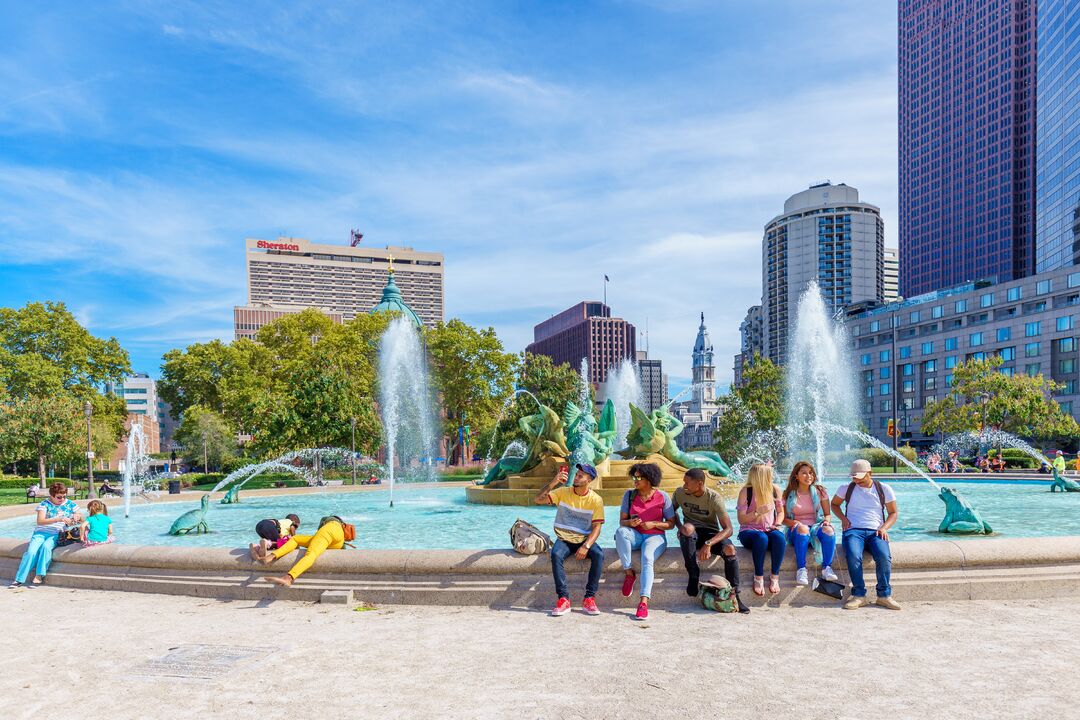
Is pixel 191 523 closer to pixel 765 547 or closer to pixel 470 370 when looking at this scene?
pixel 765 547

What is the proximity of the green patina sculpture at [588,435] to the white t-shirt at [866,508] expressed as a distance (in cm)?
1151

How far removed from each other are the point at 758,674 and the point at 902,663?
1.20 meters

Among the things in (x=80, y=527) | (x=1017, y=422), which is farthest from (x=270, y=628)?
(x=1017, y=422)

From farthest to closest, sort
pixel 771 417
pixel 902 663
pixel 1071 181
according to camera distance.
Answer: pixel 1071 181 → pixel 771 417 → pixel 902 663

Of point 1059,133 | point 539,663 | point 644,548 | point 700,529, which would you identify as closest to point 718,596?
point 700,529

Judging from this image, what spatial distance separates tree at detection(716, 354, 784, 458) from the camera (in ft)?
142

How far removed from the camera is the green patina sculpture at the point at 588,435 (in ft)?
64.5

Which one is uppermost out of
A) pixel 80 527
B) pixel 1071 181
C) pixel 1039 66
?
pixel 1039 66

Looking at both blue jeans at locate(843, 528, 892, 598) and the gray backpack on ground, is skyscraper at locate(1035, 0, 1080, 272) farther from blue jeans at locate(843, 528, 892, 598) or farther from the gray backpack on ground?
the gray backpack on ground

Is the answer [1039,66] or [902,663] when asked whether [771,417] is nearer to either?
[902,663]

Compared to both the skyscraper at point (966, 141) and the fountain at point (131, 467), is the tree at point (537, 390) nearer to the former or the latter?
the fountain at point (131, 467)

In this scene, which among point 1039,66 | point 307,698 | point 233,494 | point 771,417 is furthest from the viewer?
point 1039,66

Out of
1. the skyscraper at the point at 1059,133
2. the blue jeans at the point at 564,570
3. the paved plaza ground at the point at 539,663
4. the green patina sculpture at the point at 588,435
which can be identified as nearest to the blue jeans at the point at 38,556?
the paved plaza ground at the point at 539,663

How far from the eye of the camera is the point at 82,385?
162 feet
